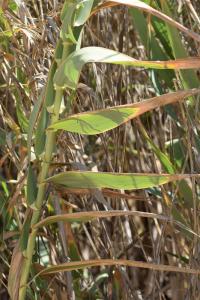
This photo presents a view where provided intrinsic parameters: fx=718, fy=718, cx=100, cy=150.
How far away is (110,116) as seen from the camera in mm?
889

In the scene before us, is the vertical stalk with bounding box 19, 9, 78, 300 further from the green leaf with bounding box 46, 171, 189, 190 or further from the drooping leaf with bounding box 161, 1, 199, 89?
the drooping leaf with bounding box 161, 1, 199, 89

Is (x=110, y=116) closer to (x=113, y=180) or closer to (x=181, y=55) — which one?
(x=113, y=180)

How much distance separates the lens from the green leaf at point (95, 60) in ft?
2.84

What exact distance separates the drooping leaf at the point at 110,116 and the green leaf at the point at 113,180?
0.20 feet

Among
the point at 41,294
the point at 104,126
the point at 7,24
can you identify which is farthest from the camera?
the point at 41,294

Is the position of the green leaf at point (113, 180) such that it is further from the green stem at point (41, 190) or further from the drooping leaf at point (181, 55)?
the drooping leaf at point (181, 55)

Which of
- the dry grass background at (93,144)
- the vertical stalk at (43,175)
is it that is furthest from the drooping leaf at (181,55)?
the vertical stalk at (43,175)

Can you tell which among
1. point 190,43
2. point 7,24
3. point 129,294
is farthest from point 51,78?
point 190,43

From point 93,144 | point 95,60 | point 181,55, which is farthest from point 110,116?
point 93,144

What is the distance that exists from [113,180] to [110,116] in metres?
0.09

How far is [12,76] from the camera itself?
1119 millimetres

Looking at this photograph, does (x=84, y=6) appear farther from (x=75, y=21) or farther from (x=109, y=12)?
(x=109, y=12)

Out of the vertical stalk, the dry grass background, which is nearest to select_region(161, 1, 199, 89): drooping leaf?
the dry grass background

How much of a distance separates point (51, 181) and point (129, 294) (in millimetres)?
294
